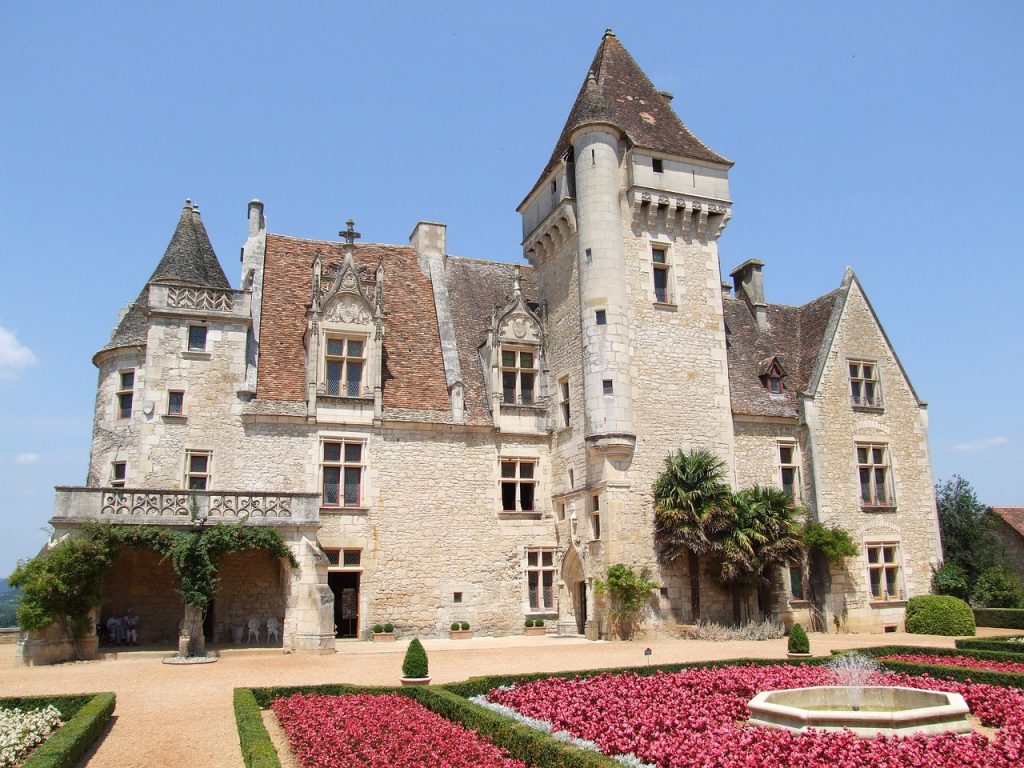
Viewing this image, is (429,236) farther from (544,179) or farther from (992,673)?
(992,673)

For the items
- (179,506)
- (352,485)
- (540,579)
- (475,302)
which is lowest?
(540,579)

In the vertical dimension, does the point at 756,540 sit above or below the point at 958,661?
above

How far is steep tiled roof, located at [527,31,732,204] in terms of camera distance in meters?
24.0

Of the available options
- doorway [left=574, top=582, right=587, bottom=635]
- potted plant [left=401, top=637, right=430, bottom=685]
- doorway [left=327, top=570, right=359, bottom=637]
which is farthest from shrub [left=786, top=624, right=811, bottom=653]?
doorway [left=327, top=570, right=359, bottom=637]

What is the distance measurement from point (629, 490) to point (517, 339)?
6057 mm

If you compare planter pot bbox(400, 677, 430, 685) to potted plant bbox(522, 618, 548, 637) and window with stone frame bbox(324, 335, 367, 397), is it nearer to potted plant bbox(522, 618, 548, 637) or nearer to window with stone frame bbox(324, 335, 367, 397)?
potted plant bbox(522, 618, 548, 637)

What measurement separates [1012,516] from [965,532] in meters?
4.30

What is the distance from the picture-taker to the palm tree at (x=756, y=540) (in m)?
20.7

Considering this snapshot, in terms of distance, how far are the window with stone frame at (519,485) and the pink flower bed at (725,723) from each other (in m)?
11.0

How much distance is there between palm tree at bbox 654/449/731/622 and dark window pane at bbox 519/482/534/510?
4188 mm

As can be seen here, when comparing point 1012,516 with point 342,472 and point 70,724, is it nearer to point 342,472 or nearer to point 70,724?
point 342,472

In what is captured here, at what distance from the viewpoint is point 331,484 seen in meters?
22.0

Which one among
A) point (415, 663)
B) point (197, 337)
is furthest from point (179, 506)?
point (415, 663)

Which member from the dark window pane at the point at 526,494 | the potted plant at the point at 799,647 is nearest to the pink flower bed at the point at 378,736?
the potted plant at the point at 799,647
